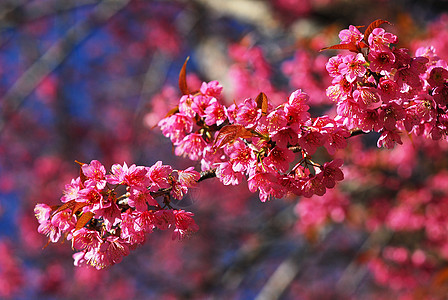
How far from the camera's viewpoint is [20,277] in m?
4.65

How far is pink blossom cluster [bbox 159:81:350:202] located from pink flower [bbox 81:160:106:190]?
0.97ft

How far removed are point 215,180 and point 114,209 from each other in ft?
1.60

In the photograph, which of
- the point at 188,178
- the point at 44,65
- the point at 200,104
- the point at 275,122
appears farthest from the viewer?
the point at 44,65

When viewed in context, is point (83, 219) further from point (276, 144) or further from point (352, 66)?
point (352, 66)

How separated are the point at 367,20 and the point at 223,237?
404 cm

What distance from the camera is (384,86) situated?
1.05m

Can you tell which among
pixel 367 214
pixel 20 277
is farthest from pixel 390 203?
pixel 20 277

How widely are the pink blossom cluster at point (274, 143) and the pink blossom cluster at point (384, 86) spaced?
0.08 metres

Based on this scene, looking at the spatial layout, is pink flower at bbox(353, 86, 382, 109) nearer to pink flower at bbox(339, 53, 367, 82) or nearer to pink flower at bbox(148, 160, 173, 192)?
pink flower at bbox(339, 53, 367, 82)

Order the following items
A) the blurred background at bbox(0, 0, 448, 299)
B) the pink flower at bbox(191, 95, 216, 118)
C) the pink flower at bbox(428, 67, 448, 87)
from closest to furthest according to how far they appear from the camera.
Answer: the pink flower at bbox(428, 67, 448, 87), the pink flower at bbox(191, 95, 216, 118), the blurred background at bbox(0, 0, 448, 299)

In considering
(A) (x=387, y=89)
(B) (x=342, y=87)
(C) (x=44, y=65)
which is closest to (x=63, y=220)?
(B) (x=342, y=87)

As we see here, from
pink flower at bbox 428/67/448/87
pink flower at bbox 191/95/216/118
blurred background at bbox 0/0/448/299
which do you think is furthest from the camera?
blurred background at bbox 0/0/448/299

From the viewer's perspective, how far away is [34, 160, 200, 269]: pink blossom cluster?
1050mm

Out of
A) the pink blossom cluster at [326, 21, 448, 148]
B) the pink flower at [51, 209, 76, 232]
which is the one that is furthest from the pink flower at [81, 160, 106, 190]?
the pink blossom cluster at [326, 21, 448, 148]
